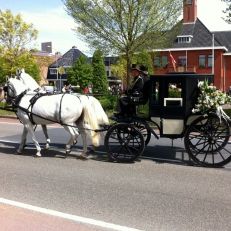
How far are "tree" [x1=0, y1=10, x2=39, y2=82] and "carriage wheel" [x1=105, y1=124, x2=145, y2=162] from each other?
29421 millimetres

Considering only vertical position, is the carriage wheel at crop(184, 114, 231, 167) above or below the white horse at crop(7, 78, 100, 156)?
below

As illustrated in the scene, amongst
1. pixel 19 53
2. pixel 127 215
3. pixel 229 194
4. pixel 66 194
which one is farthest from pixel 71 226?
pixel 19 53

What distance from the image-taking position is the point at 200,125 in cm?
916

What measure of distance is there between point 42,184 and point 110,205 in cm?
171

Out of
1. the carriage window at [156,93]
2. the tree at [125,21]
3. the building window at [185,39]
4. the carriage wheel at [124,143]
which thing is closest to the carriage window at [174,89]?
the carriage window at [156,93]

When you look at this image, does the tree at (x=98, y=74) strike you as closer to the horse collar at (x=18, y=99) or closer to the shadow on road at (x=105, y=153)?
the shadow on road at (x=105, y=153)

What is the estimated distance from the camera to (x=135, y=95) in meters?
9.75

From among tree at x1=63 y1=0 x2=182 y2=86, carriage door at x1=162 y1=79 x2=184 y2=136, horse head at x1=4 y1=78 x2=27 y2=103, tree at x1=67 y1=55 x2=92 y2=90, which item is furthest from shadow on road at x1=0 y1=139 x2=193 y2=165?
tree at x1=67 y1=55 x2=92 y2=90

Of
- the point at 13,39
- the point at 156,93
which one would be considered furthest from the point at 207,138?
the point at 13,39

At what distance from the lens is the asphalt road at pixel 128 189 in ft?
19.7

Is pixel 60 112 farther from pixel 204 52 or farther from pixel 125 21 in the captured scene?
pixel 204 52

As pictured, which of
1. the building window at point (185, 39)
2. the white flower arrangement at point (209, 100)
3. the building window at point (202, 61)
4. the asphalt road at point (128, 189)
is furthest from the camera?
the building window at point (185, 39)

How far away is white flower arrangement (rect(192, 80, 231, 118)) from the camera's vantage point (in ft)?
29.2

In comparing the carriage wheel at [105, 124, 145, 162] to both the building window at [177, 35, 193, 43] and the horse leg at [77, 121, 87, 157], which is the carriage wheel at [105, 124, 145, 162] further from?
the building window at [177, 35, 193, 43]
